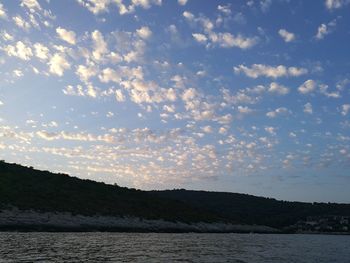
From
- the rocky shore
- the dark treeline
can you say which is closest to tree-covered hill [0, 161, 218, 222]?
the dark treeline

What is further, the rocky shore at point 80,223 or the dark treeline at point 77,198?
the dark treeline at point 77,198

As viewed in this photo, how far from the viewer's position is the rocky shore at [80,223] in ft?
257

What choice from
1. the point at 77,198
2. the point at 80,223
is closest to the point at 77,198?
the point at 77,198

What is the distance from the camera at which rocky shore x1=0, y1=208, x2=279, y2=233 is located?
78250mm

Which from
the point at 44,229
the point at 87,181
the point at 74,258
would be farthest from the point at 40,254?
the point at 87,181

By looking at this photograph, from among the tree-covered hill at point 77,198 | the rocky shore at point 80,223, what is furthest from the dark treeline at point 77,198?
the rocky shore at point 80,223

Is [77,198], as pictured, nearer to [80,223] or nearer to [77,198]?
[77,198]

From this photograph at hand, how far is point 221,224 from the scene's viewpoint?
148 m

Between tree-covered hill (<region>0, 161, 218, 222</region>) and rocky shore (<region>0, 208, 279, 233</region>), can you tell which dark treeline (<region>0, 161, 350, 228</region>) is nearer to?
tree-covered hill (<region>0, 161, 218, 222</region>)

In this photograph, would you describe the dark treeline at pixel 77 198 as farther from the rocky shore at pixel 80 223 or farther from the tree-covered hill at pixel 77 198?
the rocky shore at pixel 80 223

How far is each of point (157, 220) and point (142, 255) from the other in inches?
2904

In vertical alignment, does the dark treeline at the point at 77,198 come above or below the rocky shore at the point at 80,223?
above

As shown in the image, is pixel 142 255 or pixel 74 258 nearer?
pixel 74 258

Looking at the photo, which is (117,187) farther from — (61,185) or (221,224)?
(221,224)
